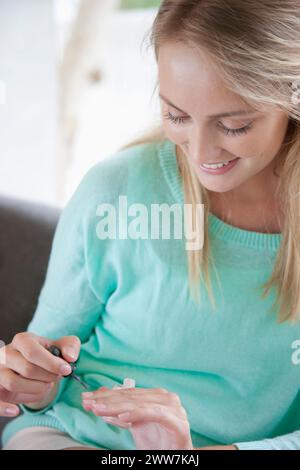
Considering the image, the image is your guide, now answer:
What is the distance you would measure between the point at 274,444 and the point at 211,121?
13.2 inches

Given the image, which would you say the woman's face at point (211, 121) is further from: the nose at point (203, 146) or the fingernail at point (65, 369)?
the fingernail at point (65, 369)

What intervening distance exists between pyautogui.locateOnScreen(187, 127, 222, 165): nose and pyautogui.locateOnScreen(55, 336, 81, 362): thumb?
0.70ft

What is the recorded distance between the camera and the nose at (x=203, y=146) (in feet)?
2.01

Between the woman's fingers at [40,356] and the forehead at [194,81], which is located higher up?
the forehead at [194,81]

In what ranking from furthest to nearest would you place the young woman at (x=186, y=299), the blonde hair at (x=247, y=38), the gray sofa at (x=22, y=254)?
the gray sofa at (x=22, y=254) < the young woman at (x=186, y=299) < the blonde hair at (x=247, y=38)

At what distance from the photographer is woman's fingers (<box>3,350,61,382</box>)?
0.61 meters

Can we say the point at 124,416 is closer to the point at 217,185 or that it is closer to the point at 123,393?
the point at 123,393

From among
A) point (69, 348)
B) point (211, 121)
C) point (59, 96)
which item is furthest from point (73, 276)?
point (59, 96)

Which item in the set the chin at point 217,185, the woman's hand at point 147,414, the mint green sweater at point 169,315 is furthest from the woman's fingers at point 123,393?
the chin at point 217,185

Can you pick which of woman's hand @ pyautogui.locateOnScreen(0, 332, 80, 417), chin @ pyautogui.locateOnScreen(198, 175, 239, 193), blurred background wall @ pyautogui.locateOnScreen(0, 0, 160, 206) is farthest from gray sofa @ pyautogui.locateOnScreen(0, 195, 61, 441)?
chin @ pyautogui.locateOnScreen(198, 175, 239, 193)
